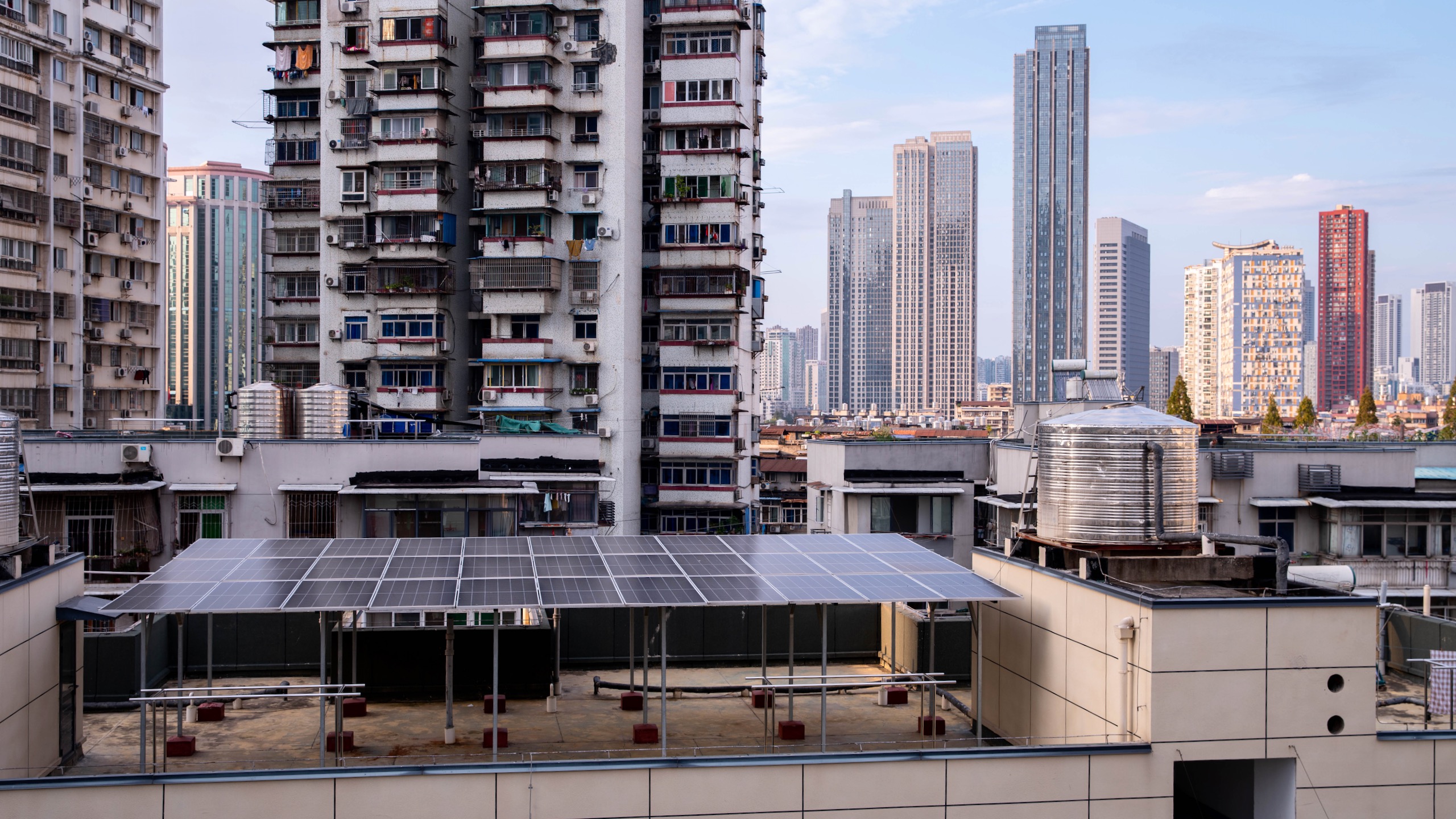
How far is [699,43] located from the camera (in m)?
68.6

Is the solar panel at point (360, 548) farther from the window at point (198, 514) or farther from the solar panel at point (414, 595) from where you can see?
the window at point (198, 514)

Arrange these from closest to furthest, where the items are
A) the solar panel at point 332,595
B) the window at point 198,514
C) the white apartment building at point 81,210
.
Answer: the solar panel at point 332,595
the window at point 198,514
the white apartment building at point 81,210

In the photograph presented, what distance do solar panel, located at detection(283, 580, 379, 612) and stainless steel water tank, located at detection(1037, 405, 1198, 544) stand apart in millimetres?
13264

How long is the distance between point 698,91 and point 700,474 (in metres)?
21.8

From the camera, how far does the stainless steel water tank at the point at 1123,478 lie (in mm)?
23109

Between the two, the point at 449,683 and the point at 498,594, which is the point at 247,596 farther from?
the point at 498,594

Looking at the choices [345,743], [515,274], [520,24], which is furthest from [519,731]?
[520,24]

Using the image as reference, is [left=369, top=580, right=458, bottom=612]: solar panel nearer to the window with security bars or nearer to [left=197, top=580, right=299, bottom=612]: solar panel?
[left=197, top=580, right=299, bottom=612]: solar panel

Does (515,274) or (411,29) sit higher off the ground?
(411,29)

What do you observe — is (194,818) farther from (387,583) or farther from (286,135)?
(286,135)

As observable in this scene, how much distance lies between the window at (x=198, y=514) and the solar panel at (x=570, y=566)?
2058 centimetres

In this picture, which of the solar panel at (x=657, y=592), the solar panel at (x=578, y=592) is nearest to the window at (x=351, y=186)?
the solar panel at (x=578, y=592)

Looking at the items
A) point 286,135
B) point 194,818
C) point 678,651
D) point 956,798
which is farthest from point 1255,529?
point 286,135

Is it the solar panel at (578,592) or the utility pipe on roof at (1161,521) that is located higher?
the utility pipe on roof at (1161,521)
